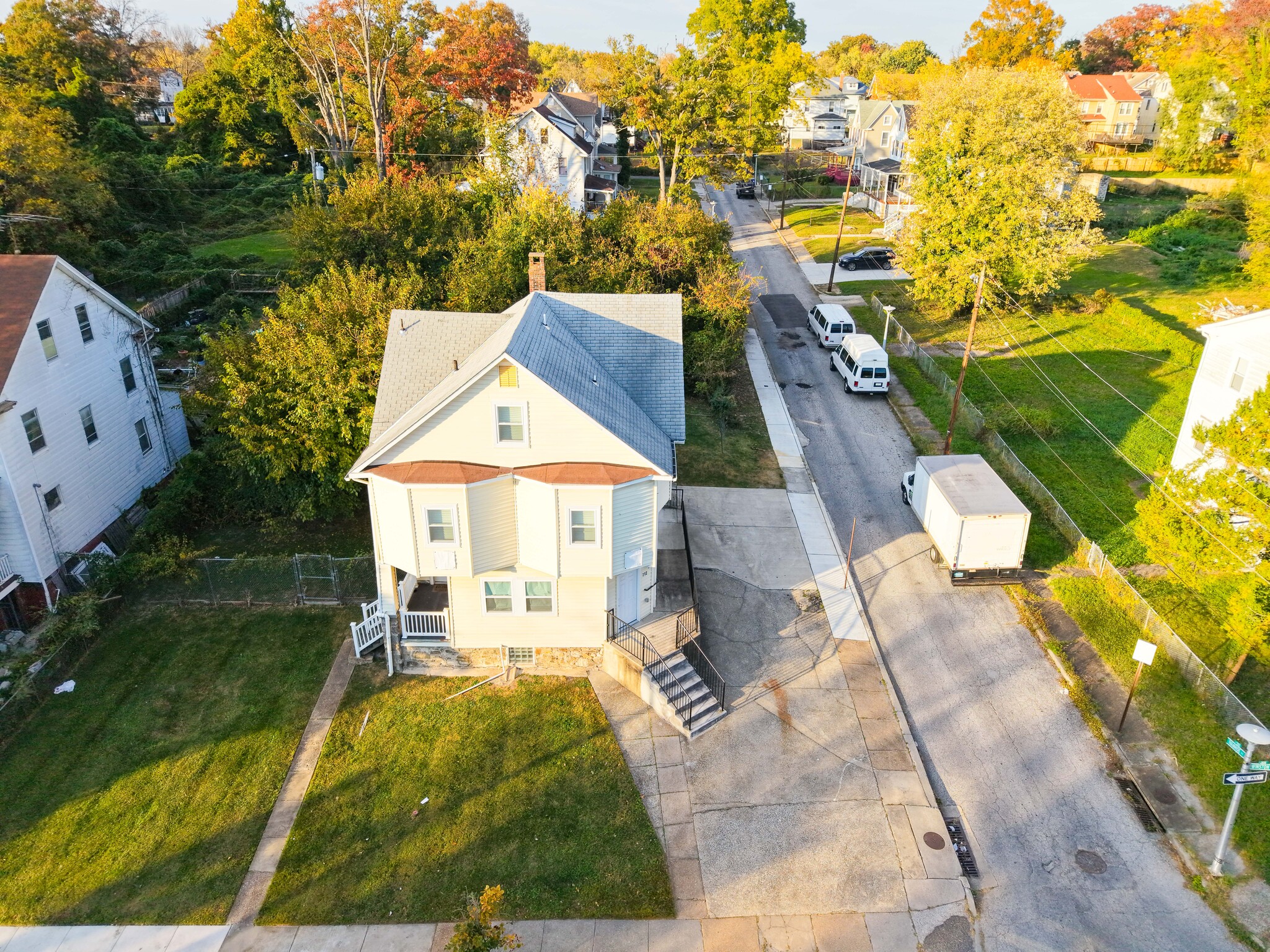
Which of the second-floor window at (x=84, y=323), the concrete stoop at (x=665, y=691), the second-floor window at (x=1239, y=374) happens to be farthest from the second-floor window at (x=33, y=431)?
the second-floor window at (x=1239, y=374)

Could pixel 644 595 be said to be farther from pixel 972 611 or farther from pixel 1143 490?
pixel 1143 490

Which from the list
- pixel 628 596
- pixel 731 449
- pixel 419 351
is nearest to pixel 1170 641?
pixel 628 596

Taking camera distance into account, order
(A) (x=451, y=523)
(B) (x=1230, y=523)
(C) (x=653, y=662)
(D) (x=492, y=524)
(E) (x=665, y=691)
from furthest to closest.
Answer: (B) (x=1230, y=523), (C) (x=653, y=662), (E) (x=665, y=691), (D) (x=492, y=524), (A) (x=451, y=523)

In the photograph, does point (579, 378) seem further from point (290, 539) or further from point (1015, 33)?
point (1015, 33)

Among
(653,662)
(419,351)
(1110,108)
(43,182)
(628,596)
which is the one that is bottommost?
(653,662)

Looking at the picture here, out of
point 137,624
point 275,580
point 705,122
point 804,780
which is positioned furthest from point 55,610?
point 705,122

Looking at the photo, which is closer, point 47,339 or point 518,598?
point 518,598

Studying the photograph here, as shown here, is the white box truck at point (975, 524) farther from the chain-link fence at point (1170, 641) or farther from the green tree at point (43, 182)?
the green tree at point (43, 182)
